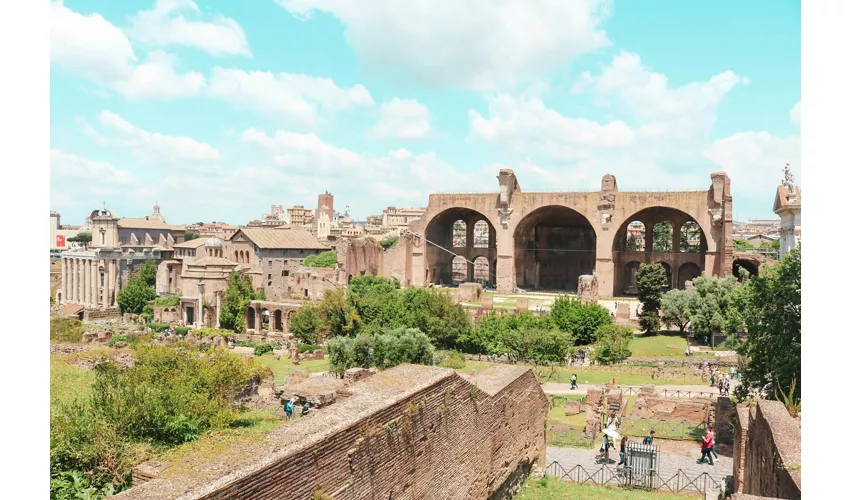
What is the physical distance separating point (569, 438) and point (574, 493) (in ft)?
19.1

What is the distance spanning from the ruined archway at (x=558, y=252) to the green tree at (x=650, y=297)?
19208mm

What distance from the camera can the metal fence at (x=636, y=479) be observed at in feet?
44.4

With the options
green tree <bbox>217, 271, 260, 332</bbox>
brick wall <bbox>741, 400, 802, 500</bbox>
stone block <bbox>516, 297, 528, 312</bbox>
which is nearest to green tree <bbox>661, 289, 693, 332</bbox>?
stone block <bbox>516, 297, 528, 312</bbox>

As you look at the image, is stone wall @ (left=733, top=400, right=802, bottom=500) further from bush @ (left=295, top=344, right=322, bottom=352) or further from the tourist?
bush @ (left=295, top=344, right=322, bottom=352)

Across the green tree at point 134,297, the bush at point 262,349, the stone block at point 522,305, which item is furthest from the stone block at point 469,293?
the green tree at point 134,297

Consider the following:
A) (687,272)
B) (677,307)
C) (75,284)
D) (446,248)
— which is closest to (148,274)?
(75,284)

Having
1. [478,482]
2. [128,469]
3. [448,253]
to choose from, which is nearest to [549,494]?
[478,482]

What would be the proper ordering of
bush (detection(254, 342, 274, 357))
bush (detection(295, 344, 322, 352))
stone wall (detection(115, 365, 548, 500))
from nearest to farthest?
stone wall (detection(115, 365, 548, 500))
bush (detection(295, 344, 322, 352))
bush (detection(254, 342, 274, 357))

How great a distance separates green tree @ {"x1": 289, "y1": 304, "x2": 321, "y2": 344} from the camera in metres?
34.9

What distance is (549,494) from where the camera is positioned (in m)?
11.7

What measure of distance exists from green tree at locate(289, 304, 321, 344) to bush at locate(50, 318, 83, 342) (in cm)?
1107

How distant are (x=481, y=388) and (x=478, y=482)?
4.70 feet

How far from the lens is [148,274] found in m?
58.1

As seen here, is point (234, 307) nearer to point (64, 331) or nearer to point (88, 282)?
point (64, 331)
